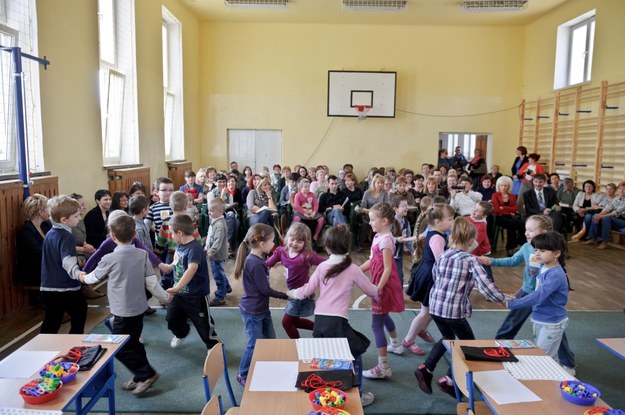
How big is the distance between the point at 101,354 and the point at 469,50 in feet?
38.4

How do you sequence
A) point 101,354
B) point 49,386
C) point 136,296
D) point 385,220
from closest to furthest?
1. point 49,386
2. point 101,354
3. point 136,296
4. point 385,220

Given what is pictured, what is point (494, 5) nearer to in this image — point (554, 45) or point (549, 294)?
point (554, 45)

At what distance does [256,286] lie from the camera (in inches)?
118

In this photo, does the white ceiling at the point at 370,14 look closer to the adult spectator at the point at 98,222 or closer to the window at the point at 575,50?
the window at the point at 575,50

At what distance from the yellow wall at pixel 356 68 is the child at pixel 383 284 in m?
8.82

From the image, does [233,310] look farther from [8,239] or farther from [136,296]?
[8,239]

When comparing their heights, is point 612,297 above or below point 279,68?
below

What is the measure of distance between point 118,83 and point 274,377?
6653 mm

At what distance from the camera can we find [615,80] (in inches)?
327

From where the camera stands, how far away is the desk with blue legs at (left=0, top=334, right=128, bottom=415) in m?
1.81

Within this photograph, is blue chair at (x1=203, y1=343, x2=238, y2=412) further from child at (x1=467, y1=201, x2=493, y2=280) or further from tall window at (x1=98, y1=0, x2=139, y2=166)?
tall window at (x1=98, y1=0, x2=139, y2=166)

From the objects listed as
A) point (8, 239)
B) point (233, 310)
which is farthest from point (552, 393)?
point (8, 239)

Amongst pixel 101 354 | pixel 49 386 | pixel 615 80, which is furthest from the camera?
pixel 615 80

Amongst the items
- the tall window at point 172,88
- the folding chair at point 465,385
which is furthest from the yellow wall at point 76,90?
the folding chair at point 465,385
